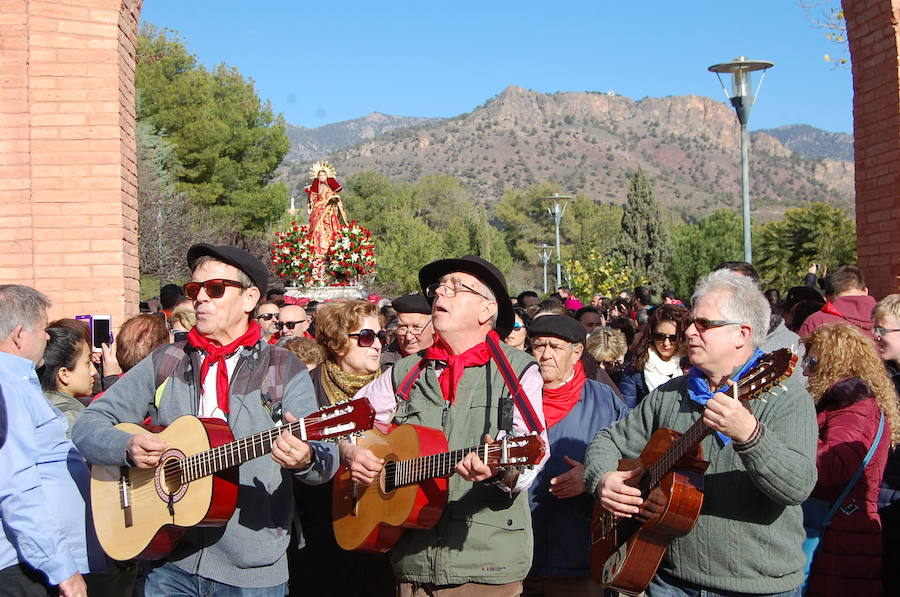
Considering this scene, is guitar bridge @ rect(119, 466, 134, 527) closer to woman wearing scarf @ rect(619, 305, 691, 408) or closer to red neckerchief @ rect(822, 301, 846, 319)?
woman wearing scarf @ rect(619, 305, 691, 408)

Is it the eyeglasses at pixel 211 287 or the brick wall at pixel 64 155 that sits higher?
the brick wall at pixel 64 155

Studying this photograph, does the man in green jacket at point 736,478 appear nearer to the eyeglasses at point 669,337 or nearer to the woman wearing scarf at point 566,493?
the woman wearing scarf at point 566,493

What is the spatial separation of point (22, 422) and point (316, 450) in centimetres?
121

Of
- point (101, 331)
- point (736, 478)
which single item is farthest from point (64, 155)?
point (736, 478)

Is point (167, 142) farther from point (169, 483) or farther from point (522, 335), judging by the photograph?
point (169, 483)

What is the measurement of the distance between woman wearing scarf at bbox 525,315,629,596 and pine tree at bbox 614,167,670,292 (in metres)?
63.4

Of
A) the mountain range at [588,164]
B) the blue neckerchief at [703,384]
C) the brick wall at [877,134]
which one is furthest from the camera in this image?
the mountain range at [588,164]

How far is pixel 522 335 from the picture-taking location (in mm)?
7746

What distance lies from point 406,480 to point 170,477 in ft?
3.28

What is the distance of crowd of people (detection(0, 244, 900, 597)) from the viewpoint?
3.51 meters

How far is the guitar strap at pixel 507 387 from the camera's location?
364 centimetres

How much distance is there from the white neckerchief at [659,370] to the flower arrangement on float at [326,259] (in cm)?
1169

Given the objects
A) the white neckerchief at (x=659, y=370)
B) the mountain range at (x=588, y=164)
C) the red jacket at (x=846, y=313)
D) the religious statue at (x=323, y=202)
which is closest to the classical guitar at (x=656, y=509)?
the white neckerchief at (x=659, y=370)

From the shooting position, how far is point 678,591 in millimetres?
3664
